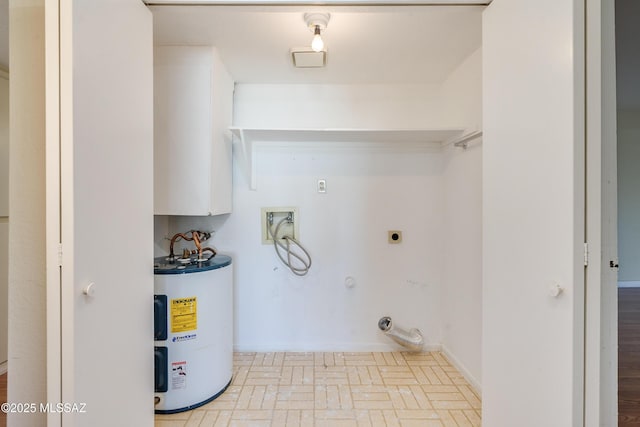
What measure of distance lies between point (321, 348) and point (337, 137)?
5.46 feet

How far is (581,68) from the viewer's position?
79 centimetres

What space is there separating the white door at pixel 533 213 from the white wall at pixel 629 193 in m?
4.31

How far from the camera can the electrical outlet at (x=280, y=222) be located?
230cm

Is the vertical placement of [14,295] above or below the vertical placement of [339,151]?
below

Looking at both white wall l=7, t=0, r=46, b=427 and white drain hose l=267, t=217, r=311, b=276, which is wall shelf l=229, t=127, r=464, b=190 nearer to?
white drain hose l=267, t=217, r=311, b=276

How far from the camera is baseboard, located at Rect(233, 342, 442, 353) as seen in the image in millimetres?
2314

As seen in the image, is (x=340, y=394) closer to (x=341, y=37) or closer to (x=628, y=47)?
(x=341, y=37)

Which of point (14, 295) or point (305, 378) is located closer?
point (14, 295)

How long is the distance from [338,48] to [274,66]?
492 millimetres

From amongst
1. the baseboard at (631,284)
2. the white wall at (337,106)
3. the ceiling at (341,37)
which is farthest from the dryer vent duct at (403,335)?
the baseboard at (631,284)

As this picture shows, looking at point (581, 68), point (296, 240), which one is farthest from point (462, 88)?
point (296, 240)

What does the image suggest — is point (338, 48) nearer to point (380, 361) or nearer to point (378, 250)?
point (378, 250)

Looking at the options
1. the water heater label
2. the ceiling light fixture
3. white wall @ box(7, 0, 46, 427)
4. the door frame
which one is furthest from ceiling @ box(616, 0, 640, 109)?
the water heater label

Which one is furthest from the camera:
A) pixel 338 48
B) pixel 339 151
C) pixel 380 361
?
pixel 339 151
